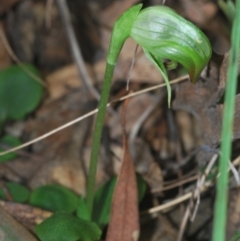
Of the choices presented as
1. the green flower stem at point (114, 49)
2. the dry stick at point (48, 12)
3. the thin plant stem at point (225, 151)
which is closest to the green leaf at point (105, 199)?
the green flower stem at point (114, 49)

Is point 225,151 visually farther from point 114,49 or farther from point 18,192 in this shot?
point 18,192

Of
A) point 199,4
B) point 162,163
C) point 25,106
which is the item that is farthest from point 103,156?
point 199,4

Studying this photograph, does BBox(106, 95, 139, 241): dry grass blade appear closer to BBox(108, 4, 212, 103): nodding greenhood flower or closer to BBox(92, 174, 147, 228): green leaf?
BBox(92, 174, 147, 228): green leaf

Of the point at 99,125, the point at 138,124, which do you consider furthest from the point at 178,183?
the point at 99,125

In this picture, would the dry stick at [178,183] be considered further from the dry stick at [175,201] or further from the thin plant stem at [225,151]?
the thin plant stem at [225,151]

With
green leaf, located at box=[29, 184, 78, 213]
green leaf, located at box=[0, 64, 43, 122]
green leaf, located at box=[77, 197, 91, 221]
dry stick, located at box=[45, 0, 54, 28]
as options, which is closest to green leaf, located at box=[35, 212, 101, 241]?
green leaf, located at box=[77, 197, 91, 221]

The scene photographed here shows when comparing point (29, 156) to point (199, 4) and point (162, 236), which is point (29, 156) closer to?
point (162, 236)
